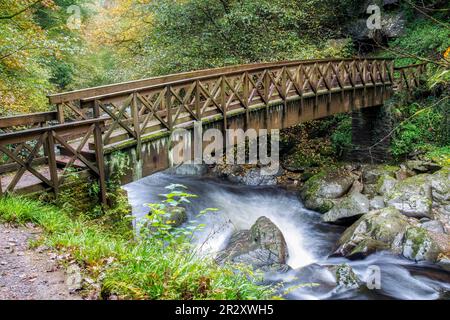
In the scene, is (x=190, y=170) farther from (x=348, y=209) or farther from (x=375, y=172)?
(x=375, y=172)

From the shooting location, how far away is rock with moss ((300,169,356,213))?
12.8 metres

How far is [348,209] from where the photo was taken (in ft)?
38.1

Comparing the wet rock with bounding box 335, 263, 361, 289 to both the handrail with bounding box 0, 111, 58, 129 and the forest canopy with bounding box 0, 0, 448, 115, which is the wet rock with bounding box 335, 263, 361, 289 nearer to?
the handrail with bounding box 0, 111, 58, 129

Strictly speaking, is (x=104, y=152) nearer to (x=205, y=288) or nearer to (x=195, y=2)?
(x=205, y=288)

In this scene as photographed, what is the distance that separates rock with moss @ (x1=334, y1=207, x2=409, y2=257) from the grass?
18.8 ft

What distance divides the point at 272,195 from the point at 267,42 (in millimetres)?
5989

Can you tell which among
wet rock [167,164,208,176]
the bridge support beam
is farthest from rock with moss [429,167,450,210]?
wet rock [167,164,208,176]

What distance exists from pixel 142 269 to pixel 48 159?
9.86 feet

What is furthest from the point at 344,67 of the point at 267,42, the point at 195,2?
the point at 195,2

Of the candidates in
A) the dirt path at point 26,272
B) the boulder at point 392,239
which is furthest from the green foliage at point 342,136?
the dirt path at point 26,272

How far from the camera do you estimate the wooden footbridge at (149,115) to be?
6.18 metres

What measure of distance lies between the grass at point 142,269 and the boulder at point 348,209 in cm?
763

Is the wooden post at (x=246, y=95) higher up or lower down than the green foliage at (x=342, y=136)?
higher up

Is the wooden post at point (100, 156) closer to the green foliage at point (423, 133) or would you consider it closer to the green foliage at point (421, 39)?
the green foliage at point (423, 133)
